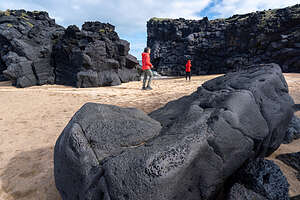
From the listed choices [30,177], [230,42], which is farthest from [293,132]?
[230,42]

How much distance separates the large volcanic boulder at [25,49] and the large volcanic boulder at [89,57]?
30.6 inches

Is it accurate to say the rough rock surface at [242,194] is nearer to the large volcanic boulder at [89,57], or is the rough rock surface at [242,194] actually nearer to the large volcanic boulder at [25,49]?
the large volcanic boulder at [89,57]

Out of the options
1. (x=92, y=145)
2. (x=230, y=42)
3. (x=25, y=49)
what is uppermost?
(x=230, y=42)

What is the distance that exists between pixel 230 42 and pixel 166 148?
22.3 meters

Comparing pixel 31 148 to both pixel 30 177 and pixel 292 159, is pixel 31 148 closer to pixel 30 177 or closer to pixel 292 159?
pixel 30 177

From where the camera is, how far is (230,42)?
19.8 m

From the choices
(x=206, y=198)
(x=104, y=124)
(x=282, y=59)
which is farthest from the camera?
(x=282, y=59)

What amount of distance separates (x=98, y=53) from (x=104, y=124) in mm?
10282

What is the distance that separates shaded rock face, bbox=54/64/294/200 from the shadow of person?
1.43ft

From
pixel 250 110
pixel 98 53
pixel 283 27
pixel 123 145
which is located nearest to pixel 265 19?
pixel 283 27

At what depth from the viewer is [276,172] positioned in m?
1.54

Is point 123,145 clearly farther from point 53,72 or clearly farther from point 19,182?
point 53,72

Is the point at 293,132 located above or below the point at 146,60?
below

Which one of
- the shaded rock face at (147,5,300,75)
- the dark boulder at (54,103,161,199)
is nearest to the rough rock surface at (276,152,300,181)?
the dark boulder at (54,103,161,199)
